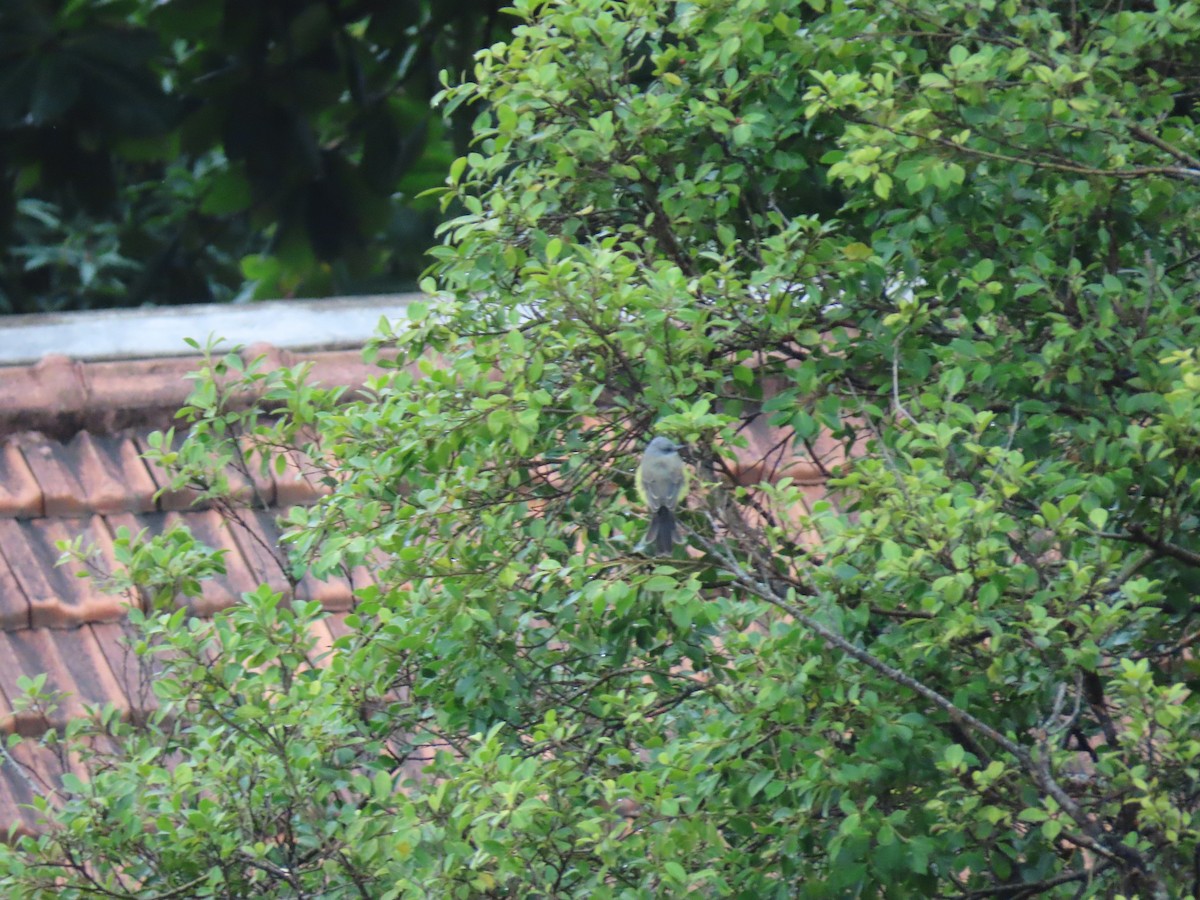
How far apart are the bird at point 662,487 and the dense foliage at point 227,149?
3739mm

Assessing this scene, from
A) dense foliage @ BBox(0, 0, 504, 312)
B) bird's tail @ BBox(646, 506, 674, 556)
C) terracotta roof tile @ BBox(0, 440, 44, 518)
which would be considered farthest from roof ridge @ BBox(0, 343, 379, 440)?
A: bird's tail @ BBox(646, 506, 674, 556)

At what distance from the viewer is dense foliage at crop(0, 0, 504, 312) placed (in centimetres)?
771

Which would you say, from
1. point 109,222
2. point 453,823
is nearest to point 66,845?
point 453,823

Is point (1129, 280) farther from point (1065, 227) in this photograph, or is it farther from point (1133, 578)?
point (1133, 578)

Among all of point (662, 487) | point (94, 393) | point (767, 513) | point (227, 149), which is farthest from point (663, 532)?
point (227, 149)

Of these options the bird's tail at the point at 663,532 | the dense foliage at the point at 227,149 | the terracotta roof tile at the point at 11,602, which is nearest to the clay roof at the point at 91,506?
the terracotta roof tile at the point at 11,602

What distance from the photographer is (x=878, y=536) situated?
3.70 metres

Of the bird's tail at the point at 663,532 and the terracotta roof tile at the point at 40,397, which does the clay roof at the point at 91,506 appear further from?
the bird's tail at the point at 663,532

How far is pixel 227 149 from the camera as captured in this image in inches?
309

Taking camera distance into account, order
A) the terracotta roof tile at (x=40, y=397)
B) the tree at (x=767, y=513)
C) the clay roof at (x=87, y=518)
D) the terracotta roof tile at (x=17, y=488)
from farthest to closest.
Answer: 1. the terracotta roof tile at (x=40, y=397)
2. the terracotta roof tile at (x=17, y=488)
3. the clay roof at (x=87, y=518)
4. the tree at (x=767, y=513)

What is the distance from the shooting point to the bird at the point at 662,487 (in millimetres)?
4059

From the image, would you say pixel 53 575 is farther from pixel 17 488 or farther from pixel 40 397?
pixel 40 397

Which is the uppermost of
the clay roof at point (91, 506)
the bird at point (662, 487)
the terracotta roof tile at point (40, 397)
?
the bird at point (662, 487)

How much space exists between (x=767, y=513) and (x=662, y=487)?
1.01ft
